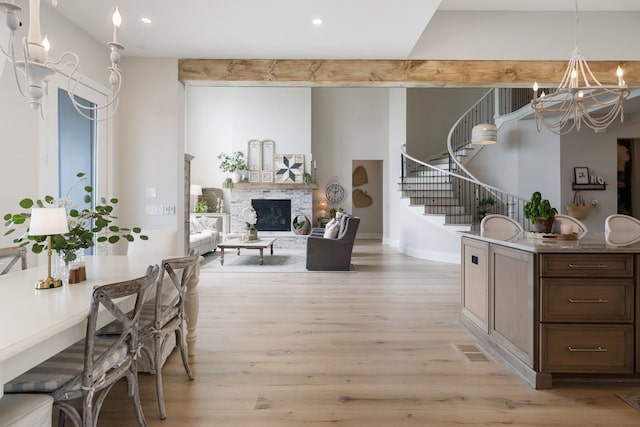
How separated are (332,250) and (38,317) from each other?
5029 millimetres

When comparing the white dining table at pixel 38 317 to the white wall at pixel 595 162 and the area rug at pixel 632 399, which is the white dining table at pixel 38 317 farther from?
the white wall at pixel 595 162

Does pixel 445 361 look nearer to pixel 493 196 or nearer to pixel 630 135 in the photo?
pixel 493 196

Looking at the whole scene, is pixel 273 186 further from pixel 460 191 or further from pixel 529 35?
pixel 529 35

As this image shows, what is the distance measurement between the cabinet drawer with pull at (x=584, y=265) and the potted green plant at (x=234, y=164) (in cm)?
839

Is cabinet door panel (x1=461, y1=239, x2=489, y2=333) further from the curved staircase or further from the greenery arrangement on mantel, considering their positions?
the greenery arrangement on mantel

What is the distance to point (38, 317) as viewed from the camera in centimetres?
139

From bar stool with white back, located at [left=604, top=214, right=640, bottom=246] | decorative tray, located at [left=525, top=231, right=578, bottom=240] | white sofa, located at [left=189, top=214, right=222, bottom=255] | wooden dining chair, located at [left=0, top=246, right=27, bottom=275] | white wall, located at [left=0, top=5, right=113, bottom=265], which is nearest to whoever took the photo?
wooden dining chair, located at [left=0, top=246, right=27, bottom=275]

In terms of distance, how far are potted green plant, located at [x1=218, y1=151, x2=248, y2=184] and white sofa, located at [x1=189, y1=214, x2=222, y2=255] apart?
1.28 m

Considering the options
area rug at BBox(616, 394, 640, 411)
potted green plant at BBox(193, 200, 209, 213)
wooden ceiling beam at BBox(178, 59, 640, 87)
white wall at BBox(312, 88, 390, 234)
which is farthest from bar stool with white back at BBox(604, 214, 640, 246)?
potted green plant at BBox(193, 200, 209, 213)

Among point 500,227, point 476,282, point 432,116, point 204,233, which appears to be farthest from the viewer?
point 432,116

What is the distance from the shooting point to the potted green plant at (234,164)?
31.9ft

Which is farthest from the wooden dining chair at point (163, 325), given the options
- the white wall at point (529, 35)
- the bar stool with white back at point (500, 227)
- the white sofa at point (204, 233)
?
the white sofa at point (204, 233)

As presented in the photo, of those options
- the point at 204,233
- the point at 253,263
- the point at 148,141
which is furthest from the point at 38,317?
the point at 204,233

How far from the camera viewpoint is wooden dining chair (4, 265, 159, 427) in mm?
1434
